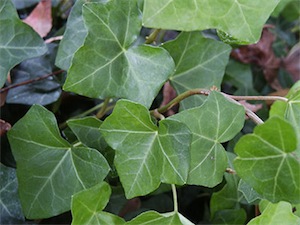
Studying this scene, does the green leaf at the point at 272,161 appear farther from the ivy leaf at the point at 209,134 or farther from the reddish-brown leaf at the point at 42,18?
the reddish-brown leaf at the point at 42,18

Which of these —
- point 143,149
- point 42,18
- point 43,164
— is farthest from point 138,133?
point 42,18

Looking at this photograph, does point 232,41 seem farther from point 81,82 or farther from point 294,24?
point 294,24

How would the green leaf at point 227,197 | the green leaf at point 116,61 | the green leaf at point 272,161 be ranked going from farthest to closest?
→ 1. the green leaf at point 227,197
2. the green leaf at point 116,61
3. the green leaf at point 272,161

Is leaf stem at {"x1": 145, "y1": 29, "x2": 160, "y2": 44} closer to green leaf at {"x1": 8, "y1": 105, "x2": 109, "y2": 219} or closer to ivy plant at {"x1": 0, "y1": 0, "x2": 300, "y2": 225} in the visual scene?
ivy plant at {"x1": 0, "y1": 0, "x2": 300, "y2": 225}

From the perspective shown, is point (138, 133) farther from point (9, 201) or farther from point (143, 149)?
point (9, 201)

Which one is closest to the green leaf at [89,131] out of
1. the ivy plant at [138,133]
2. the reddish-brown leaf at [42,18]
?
the ivy plant at [138,133]

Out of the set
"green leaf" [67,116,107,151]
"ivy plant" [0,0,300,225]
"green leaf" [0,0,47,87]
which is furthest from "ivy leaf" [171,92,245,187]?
"green leaf" [0,0,47,87]
